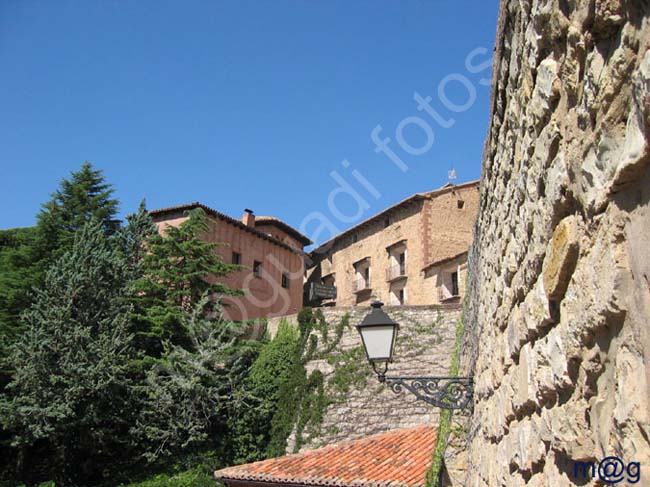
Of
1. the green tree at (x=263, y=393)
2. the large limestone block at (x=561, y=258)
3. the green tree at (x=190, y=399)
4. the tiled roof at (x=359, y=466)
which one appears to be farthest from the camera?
the green tree at (x=263, y=393)

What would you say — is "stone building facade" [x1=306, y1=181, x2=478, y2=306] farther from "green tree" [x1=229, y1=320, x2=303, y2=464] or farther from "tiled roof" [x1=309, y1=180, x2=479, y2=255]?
"green tree" [x1=229, y1=320, x2=303, y2=464]

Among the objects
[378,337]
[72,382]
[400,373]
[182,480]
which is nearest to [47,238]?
[72,382]

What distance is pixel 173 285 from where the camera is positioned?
71.9 feet

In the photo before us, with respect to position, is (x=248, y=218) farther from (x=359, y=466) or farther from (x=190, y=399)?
(x=359, y=466)

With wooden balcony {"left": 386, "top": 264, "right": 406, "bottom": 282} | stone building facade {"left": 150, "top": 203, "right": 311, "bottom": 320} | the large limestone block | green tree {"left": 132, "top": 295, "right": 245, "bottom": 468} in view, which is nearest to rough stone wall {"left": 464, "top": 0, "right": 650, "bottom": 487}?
the large limestone block

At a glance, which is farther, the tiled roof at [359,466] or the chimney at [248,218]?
the chimney at [248,218]

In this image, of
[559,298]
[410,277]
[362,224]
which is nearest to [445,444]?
[559,298]

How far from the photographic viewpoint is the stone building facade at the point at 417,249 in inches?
1172

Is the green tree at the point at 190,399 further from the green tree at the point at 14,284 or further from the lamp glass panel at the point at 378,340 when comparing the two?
the lamp glass panel at the point at 378,340

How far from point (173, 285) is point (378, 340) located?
1761cm

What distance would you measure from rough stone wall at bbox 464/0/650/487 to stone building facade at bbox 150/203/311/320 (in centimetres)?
2202

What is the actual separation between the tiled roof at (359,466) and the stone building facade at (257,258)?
1174 cm

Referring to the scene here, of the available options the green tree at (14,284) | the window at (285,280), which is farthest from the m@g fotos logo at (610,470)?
the window at (285,280)

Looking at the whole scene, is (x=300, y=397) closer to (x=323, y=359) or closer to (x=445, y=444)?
(x=323, y=359)
